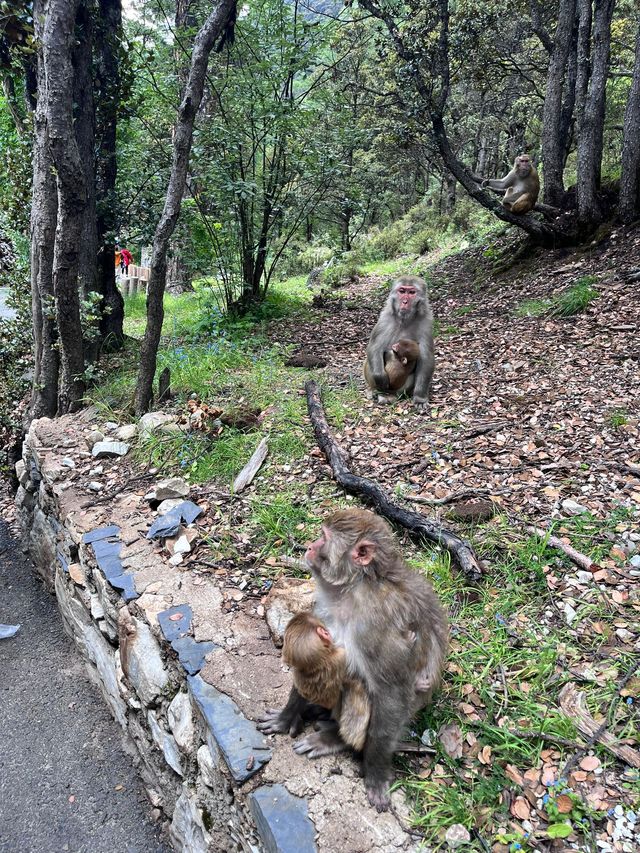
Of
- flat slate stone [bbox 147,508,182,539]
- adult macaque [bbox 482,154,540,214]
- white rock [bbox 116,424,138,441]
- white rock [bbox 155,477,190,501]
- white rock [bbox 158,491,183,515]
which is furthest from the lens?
adult macaque [bbox 482,154,540,214]

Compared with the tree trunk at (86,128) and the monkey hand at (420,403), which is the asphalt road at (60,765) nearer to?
the monkey hand at (420,403)

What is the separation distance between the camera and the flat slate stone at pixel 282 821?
6.98 ft

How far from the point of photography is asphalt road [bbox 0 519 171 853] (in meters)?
3.43

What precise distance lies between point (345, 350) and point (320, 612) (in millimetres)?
5672

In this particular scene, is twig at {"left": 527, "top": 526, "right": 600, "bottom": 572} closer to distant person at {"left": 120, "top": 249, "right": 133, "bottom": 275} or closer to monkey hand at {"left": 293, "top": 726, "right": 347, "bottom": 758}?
monkey hand at {"left": 293, "top": 726, "right": 347, "bottom": 758}

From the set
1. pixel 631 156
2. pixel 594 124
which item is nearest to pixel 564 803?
pixel 631 156

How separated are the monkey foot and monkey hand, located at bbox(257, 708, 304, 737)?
0.27 feet

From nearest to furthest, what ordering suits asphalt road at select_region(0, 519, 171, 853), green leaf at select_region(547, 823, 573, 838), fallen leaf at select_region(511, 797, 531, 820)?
1. green leaf at select_region(547, 823, 573, 838)
2. fallen leaf at select_region(511, 797, 531, 820)
3. asphalt road at select_region(0, 519, 171, 853)

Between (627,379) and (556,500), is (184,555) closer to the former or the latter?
(556,500)

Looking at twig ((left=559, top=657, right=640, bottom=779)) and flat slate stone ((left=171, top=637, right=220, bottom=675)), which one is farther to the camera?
flat slate stone ((left=171, top=637, right=220, bottom=675))

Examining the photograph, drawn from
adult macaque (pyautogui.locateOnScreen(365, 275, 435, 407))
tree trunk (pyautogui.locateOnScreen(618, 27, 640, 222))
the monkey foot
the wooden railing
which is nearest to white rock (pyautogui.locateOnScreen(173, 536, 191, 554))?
the monkey foot

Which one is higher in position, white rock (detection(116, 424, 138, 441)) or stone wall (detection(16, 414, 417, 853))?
white rock (detection(116, 424, 138, 441))

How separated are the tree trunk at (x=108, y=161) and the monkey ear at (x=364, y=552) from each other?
537 centimetres

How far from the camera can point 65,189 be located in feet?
17.4
